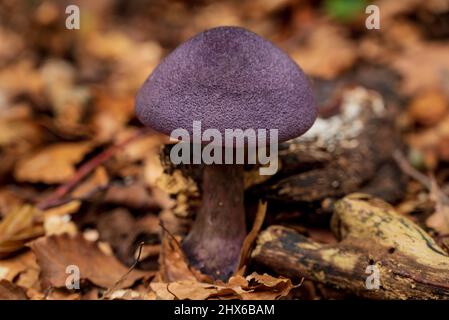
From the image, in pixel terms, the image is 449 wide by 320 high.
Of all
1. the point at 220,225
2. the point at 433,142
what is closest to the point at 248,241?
the point at 220,225

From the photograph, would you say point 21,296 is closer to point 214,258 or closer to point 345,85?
point 214,258

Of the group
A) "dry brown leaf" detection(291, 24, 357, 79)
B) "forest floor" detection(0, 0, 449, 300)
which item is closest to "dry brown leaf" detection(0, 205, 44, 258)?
"forest floor" detection(0, 0, 449, 300)

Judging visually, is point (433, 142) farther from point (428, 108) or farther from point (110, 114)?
point (110, 114)

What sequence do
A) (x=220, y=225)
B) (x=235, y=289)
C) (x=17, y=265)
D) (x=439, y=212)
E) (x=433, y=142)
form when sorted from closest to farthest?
(x=235, y=289)
(x=220, y=225)
(x=17, y=265)
(x=439, y=212)
(x=433, y=142)

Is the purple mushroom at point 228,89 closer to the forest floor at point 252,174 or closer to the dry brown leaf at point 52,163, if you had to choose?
the forest floor at point 252,174

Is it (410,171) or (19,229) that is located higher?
(410,171)

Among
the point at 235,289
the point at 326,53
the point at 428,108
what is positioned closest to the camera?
the point at 235,289
